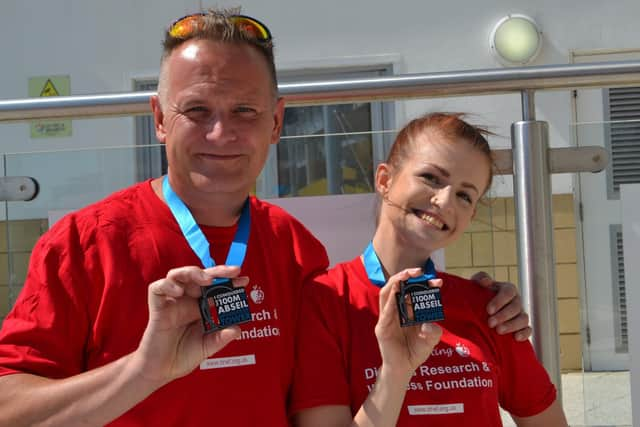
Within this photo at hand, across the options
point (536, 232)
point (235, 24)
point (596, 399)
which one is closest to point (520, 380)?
point (536, 232)

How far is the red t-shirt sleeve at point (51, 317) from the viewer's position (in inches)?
60.4

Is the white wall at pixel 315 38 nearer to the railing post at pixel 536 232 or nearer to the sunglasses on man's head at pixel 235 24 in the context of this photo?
the railing post at pixel 536 232

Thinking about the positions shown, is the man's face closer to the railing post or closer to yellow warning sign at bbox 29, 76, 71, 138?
the railing post

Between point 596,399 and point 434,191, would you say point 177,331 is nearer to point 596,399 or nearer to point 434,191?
point 434,191

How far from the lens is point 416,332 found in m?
1.67

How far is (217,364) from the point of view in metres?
1.69

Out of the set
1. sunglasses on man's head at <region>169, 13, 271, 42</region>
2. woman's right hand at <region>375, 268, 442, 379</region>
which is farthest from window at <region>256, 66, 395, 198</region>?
woman's right hand at <region>375, 268, 442, 379</region>

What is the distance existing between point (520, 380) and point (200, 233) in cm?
84

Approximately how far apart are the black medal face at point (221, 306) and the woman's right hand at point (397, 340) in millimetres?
333

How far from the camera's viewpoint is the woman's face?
6.29 feet

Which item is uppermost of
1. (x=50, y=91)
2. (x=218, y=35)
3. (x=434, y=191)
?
(x=50, y=91)

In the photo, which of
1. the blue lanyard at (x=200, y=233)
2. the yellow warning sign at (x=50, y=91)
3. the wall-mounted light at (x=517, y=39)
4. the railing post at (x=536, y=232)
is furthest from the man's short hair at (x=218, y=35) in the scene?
the yellow warning sign at (x=50, y=91)

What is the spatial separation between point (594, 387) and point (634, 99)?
3719mm

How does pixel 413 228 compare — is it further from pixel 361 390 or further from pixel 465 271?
pixel 465 271
